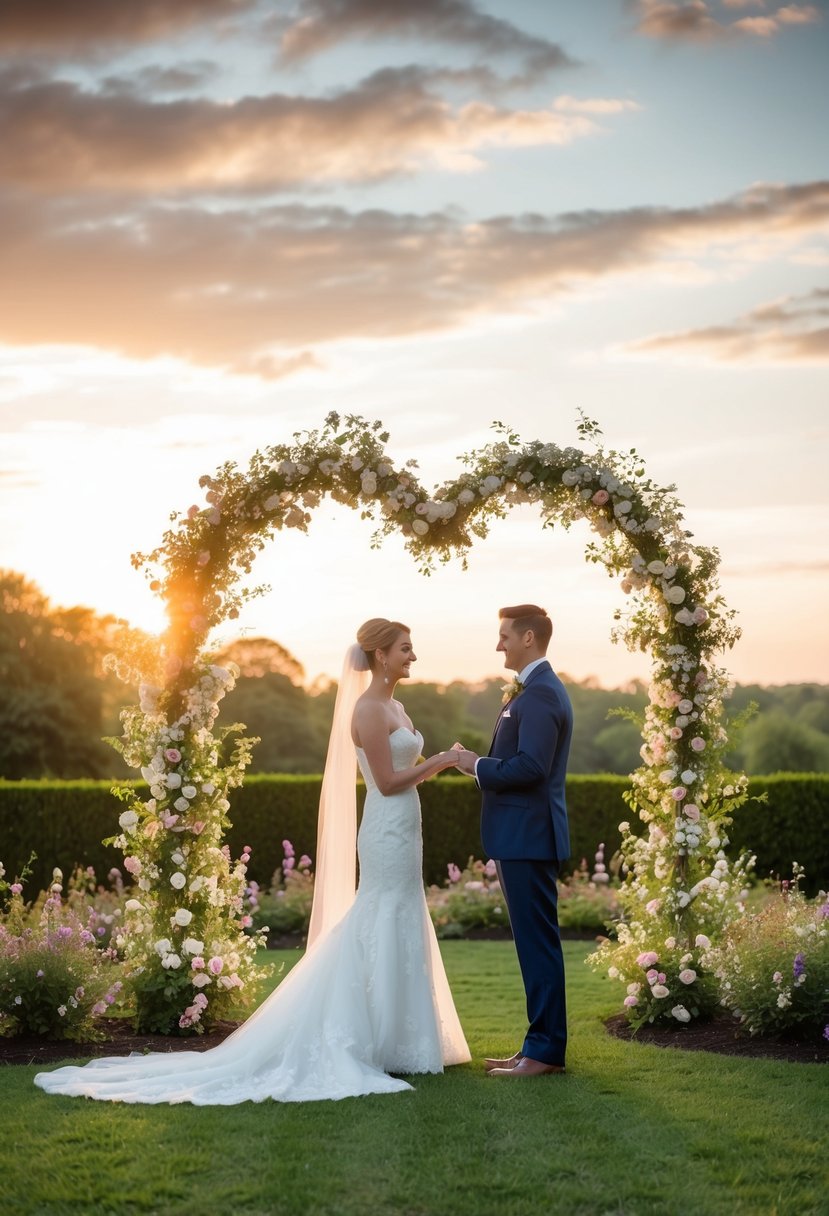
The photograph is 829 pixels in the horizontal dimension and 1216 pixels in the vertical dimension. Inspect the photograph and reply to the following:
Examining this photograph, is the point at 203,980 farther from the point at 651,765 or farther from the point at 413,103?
the point at 413,103

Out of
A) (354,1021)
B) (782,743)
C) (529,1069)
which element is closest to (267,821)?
(354,1021)

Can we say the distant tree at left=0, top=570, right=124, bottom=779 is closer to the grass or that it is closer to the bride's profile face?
the bride's profile face

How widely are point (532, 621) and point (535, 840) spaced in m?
1.15

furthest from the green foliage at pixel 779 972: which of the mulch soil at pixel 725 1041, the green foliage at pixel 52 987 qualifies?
the green foliage at pixel 52 987

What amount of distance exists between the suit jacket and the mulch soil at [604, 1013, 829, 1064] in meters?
1.68

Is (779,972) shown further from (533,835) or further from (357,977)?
(357,977)

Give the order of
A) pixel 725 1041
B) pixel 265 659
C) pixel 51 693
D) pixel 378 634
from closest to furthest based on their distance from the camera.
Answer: pixel 378 634, pixel 725 1041, pixel 51 693, pixel 265 659

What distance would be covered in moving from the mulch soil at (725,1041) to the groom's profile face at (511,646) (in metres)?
2.46

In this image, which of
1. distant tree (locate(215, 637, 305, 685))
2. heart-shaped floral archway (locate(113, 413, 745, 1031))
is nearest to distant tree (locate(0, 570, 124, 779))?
distant tree (locate(215, 637, 305, 685))

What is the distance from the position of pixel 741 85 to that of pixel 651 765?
5.87 meters

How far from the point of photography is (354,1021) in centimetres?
651

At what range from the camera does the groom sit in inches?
257

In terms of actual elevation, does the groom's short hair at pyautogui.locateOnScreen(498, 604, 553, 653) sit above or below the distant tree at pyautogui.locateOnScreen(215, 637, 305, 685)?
below

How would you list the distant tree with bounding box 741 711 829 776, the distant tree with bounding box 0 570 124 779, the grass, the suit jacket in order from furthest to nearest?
the distant tree with bounding box 741 711 829 776, the distant tree with bounding box 0 570 124 779, the suit jacket, the grass
